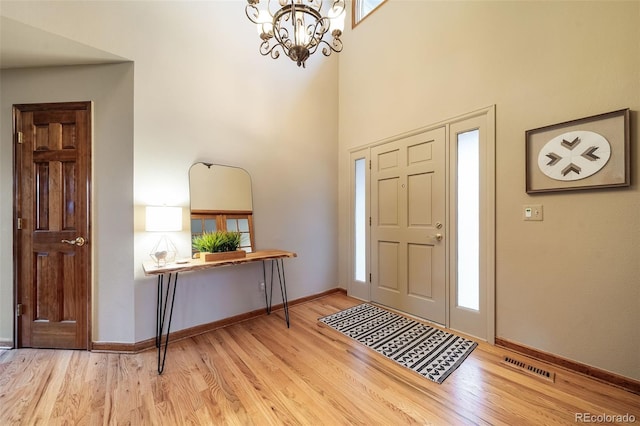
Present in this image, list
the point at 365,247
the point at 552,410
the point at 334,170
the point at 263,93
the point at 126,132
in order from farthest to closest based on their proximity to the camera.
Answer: the point at 334,170, the point at 365,247, the point at 263,93, the point at 126,132, the point at 552,410

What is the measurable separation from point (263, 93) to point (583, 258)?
11.2ft

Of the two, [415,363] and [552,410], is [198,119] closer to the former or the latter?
[415,363]

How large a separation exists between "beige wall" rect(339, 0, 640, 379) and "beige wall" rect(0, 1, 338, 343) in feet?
5.27

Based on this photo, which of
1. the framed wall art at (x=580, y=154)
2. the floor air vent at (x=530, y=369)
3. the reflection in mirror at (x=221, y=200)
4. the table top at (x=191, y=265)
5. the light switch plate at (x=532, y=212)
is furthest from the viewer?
the reflection in mirror at (x=221, y=200)

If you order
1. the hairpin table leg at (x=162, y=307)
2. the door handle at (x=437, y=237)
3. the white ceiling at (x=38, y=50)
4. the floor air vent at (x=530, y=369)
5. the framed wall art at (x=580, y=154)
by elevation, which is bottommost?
the floor air vent at (x=530, y=369)

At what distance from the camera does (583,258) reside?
187cm

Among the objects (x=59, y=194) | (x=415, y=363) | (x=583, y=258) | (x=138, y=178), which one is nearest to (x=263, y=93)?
(x=138, y=178)

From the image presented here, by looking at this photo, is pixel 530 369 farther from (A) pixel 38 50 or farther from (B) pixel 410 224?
(A) pixel 38 50

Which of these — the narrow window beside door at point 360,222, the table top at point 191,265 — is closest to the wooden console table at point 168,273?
the table top at point 191,265

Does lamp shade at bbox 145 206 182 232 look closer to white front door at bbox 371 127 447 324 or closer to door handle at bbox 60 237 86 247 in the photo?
door handle at bbox 60 237 86 247

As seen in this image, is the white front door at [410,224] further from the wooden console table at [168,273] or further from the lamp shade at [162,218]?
the lamp shade at [162,218]

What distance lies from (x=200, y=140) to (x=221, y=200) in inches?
25.5

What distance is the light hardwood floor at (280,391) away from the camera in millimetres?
1489

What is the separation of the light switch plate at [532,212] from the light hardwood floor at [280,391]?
1148 mm
